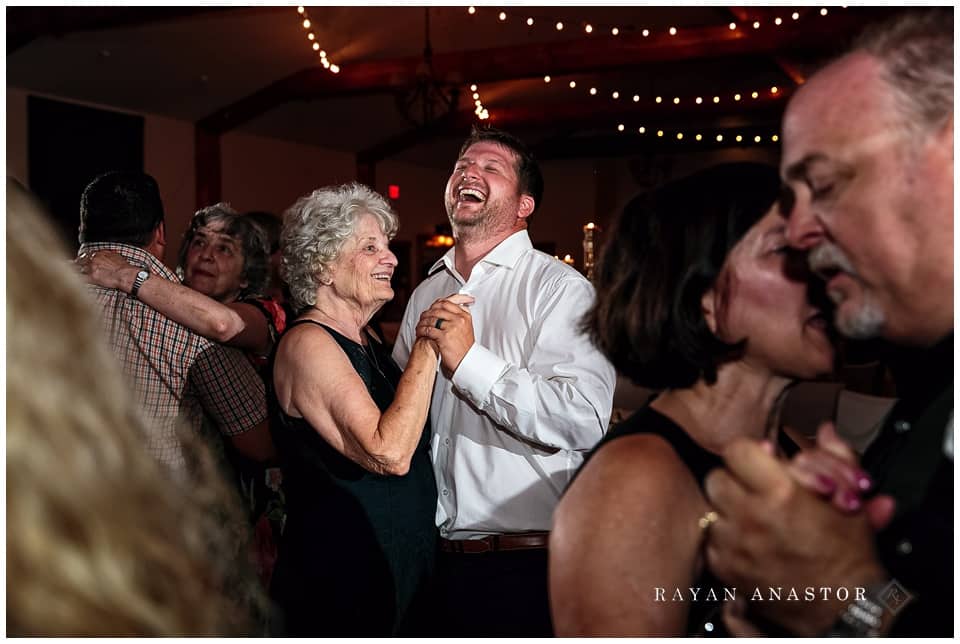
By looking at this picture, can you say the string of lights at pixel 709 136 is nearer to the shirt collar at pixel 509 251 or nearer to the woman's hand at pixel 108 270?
the shirt collar at pixel 509 251

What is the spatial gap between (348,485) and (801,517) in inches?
57.9

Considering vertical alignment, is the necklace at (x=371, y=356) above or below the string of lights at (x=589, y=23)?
below

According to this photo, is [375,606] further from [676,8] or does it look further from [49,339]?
[676,8]

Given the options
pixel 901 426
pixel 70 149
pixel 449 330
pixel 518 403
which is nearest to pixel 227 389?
pixel 449 330

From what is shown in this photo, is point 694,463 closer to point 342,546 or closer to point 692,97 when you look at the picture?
point 342,546

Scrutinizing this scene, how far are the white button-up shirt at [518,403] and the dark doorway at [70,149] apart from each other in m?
7.27

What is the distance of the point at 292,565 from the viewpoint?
2.18 m

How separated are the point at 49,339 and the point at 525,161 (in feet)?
7.79

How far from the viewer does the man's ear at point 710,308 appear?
4.31 feet

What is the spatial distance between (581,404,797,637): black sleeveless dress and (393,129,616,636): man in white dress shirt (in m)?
0.93

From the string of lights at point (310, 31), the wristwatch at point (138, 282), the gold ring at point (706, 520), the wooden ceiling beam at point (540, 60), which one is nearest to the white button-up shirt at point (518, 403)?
the wristwatch at point (138, 282)

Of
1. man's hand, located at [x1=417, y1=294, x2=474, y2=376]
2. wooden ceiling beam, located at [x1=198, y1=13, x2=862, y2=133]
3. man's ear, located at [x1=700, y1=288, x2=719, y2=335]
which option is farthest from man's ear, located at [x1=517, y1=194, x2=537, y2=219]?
wooden ceiling beam, located at [x1=198, y1=13, x2=862, y2=133]

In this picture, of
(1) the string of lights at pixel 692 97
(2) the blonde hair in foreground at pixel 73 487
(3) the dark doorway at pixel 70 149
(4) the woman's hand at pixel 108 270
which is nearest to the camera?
(2) the blonde hair in foreground at pixel 73 487

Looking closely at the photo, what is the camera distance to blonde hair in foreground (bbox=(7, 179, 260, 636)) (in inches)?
18.7
